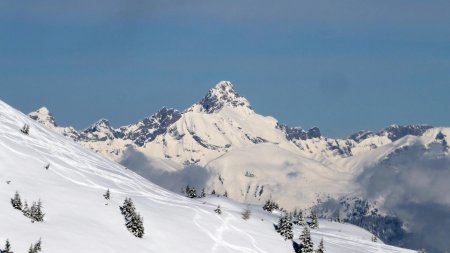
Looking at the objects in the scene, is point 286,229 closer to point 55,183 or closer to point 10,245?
point 55,183

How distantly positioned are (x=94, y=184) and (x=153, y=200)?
9467mm

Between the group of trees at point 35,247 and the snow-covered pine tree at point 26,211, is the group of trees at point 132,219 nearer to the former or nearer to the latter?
the snow-covered pine tree at point 26,211

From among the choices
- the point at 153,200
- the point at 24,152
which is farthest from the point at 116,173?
the point at 24,152

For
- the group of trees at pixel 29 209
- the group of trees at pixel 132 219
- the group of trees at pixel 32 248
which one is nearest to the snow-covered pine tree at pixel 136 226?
the group of trees at pixel 132 219

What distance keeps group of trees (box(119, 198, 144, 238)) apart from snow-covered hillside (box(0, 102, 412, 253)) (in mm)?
778

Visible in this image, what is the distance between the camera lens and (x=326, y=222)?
17212 cm

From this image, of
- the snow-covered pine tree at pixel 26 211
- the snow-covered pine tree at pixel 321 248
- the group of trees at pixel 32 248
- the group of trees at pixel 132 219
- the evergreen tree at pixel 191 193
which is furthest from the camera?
the evergreen tree at pixel 191 193

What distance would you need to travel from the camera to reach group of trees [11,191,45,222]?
285 ft

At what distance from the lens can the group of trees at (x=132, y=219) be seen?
96375 millimetres

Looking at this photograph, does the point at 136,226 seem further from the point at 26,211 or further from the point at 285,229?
the point at 285,229

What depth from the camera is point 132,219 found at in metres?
97.5

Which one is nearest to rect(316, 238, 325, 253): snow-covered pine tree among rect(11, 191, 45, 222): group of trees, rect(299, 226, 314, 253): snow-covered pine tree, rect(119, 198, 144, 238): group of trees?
rect(299, 226, 314, 253): snow-covered pine tree

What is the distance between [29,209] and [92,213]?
1071 centimetres

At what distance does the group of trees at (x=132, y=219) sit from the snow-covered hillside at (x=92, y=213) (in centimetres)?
78
